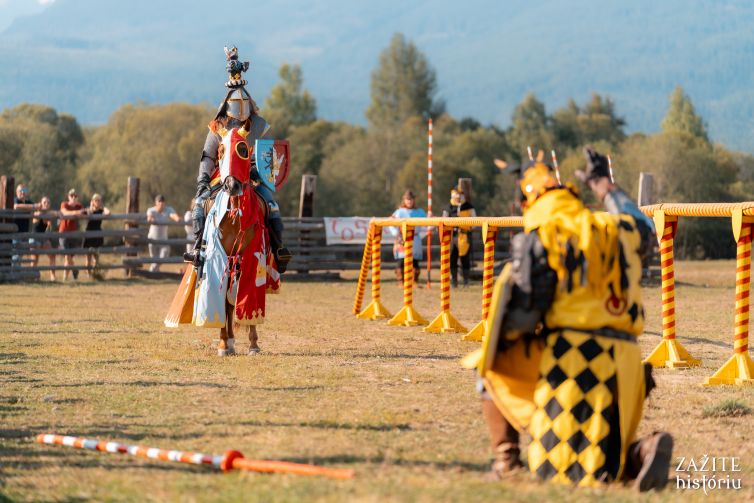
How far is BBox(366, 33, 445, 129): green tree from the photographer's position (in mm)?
142375

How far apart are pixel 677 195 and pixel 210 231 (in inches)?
2042

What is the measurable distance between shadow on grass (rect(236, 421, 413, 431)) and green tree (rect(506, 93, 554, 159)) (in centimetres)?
8694

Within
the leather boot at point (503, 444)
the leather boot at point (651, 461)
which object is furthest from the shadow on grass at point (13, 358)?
the leather boot at point (651, 461)

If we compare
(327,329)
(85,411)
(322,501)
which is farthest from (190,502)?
(327,329)

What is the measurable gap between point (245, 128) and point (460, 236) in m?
13.8

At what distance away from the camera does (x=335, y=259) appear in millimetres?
29156

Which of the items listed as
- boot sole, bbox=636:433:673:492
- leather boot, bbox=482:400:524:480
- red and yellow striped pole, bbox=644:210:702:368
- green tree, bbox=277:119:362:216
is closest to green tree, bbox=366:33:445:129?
green tree, bbox=277:119:362:216

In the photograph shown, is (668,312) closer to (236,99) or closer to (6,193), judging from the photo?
(236,99)

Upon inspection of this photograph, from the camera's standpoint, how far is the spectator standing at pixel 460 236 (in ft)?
80.6

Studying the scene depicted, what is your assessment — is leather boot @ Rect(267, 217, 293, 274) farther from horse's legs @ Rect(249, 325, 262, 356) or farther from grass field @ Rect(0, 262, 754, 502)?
grass field @ Rect(0, 262, 754, 502)

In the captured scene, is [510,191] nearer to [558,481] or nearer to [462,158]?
[462,158]

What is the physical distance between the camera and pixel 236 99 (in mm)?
12148

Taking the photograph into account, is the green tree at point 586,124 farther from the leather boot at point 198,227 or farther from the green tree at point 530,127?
the leather boot at point 198,227

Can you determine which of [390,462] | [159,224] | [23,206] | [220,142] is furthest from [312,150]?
[390,462]
